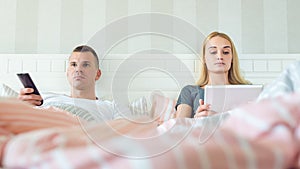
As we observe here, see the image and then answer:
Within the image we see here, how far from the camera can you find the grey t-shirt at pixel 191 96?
228cm

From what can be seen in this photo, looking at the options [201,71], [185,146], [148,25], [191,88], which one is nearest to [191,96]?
[191,88]

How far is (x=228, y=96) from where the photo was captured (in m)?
1.87

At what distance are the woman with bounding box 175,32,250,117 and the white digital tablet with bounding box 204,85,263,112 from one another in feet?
1.17

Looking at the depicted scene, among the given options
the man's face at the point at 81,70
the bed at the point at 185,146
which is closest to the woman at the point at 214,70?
the man's face at the point at 81,70

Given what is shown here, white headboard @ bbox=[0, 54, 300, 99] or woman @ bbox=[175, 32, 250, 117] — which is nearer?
woman @ bbox=[175, 32, 250, 117]

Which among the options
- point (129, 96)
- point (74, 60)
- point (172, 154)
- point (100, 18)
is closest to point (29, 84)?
point (74, 60)

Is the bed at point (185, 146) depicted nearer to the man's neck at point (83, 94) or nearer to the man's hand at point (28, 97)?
the man's hand at point (28, 97)

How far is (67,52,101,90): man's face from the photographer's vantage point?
231 cm

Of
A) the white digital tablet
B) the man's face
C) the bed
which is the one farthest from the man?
the bed

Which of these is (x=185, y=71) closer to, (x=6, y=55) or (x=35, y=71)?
(x=35, y=71)

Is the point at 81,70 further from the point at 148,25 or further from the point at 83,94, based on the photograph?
the point at 148,25

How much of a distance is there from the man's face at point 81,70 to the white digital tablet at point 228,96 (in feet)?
2.46

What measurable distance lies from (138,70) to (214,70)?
1.48ft

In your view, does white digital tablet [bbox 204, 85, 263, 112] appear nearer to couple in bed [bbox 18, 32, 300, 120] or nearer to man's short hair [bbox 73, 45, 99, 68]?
couple in bed [bbox 18, 32, 300, 120]
